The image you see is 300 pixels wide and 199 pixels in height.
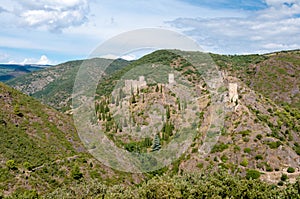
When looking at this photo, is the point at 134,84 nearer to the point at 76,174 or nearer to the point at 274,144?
the point at 76,174

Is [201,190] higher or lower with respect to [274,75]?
lower

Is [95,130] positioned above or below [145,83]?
below

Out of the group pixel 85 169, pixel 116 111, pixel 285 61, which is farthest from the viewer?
pixel 285 61

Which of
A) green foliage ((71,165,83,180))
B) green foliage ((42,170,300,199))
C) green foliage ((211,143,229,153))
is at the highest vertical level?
green foliage ((42,170,300,199))

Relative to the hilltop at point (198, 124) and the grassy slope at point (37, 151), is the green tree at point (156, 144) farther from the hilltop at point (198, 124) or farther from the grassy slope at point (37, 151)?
the grassy slope at point (37, 151)

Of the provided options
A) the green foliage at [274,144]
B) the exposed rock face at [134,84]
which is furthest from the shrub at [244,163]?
the exposed rock face at [134,84]

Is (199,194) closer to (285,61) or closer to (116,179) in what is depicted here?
(116,179)

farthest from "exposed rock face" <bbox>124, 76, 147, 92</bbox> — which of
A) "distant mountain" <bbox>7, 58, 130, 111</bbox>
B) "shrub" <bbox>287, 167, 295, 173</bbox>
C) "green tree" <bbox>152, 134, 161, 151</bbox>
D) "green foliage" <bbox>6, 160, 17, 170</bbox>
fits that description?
"shrub" <bbox>287, 167, 295, 173</bbox>

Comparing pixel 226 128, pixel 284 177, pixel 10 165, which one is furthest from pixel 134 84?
pixel 284 177

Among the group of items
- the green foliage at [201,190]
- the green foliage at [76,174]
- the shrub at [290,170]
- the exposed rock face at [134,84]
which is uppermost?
the exposed rock face at [134,84]

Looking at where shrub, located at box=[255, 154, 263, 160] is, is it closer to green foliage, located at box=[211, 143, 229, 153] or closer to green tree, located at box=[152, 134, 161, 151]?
green foliage, located at box=[211, 143, 229, 153]

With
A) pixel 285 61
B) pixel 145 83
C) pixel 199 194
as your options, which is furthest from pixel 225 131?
pixel 285 61
